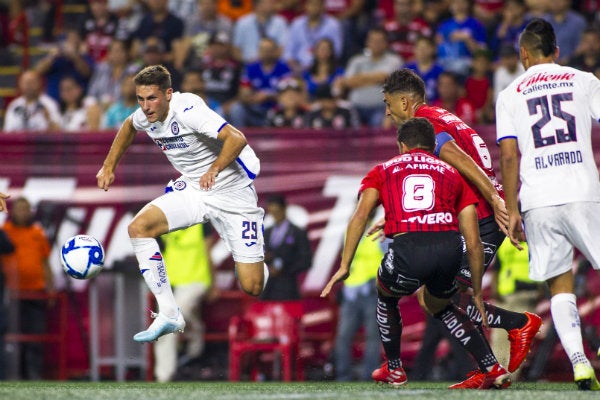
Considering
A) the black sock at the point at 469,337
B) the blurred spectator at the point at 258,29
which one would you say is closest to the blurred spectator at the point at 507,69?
the blurred spectator at the point at 258,29

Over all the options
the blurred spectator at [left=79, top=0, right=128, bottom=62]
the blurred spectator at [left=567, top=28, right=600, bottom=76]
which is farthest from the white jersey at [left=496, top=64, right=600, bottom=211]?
the blurred spectator at [left=79, top=0, right=128, bottom=62]

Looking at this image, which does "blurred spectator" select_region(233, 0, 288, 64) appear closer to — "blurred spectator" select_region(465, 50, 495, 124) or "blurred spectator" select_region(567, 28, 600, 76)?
"blurred spectator" select_region(465, 50, 495, 124)

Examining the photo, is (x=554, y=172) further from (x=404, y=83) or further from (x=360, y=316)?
(x=360, y=316)

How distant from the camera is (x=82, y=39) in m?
Answer: 16.9

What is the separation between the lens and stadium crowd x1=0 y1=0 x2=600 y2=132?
13570 millimetres

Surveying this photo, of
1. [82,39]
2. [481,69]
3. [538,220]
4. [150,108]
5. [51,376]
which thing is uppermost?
[82,39]

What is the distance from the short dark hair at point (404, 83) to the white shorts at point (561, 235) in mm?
1254

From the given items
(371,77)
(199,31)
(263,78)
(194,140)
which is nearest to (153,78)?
(194,140)

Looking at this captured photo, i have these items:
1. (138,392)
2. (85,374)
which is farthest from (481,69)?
(138,392)

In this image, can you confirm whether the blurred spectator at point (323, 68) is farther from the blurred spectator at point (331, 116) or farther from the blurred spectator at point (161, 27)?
the blurred spectator at point (161, 27)

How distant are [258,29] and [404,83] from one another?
7586 mm

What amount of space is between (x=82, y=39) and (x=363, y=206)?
10.1 m

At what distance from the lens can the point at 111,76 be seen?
49.9ft

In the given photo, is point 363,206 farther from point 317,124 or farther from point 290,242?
point 317,124
